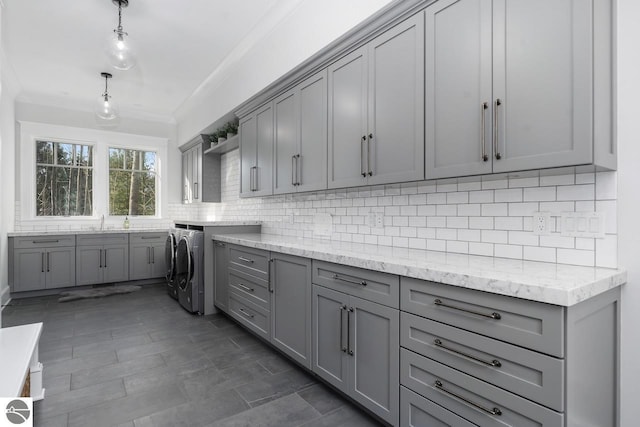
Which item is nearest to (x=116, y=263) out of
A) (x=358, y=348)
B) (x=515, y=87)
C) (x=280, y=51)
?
(x=280, y=51)

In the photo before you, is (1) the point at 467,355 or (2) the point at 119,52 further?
(2) the point at 119,52

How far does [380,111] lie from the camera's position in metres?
2.25

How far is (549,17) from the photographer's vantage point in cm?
145

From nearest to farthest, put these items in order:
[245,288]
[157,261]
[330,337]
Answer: [330,337] → [245,288] → [157,261]

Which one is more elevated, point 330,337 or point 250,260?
point 250,260

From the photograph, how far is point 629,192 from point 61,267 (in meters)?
6.38

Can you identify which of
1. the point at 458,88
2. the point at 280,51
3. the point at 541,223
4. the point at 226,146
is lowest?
the point at 541,223

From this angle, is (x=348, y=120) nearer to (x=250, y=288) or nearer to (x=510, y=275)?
(x=510, y=275)

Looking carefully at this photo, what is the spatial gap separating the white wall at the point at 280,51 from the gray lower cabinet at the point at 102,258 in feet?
7.56

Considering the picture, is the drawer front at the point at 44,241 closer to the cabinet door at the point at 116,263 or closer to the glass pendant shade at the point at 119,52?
the cabinet door at the point at 116,263

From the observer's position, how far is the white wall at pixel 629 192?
4.78 feet

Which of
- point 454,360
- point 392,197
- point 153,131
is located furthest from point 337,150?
point 153,131

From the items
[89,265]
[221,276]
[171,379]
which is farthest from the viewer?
[89,265]

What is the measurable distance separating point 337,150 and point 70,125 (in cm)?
524
